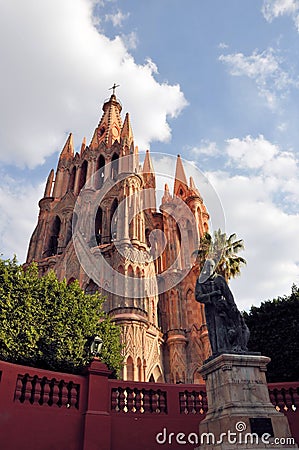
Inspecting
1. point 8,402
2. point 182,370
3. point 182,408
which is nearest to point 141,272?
point 182,370

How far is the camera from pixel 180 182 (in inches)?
1658

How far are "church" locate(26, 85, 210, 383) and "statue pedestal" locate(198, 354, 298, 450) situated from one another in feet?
40.3

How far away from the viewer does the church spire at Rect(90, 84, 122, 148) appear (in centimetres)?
4386

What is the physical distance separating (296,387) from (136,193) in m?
23.6

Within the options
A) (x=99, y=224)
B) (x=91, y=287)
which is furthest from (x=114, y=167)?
(x=91, y=287)

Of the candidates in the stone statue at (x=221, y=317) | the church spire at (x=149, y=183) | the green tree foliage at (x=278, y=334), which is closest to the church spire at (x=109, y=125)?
the church spire at (x=149, y=183)

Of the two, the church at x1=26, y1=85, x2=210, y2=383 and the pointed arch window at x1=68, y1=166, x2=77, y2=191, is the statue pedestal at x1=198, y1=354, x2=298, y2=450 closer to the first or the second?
the church at x1=26, y1=85, x2=210, y2=383

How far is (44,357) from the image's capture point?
12273mm

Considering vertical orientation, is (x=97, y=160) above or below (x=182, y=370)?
above

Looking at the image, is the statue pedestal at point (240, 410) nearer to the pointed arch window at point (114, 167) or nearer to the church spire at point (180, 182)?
the pointed arch window at point (114, 167)

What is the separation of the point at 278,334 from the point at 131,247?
12947 millimetres

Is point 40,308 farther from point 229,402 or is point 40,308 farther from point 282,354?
point 282,354

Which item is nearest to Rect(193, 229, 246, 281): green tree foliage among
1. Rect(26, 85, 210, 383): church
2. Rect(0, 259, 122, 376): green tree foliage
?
Rect(26, 85, 210, 383): church

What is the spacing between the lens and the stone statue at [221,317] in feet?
24.8
